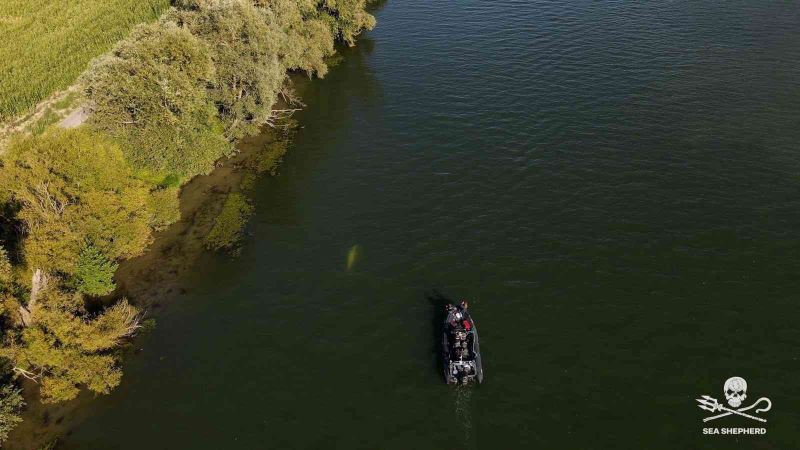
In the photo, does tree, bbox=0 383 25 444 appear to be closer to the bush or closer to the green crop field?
the bush

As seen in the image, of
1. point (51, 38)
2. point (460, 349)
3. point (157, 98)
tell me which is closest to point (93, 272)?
point (157, 98)

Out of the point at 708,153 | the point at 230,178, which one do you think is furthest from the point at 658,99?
the point at 230,178

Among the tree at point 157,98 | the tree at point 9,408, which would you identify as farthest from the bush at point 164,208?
the tree at point 9,408

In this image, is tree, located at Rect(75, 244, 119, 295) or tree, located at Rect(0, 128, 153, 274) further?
tree, located at Rect(75, 244, 119, 295)

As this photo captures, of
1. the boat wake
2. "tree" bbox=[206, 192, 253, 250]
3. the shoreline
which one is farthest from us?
"tree" bbox=[206, 192, 253, 250]

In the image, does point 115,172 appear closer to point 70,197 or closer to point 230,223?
point 70,197

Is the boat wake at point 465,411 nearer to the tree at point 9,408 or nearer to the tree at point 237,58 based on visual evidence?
the tree at point 9,408
